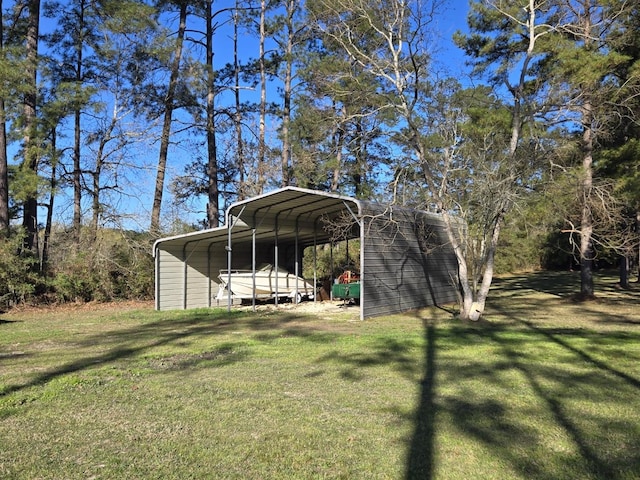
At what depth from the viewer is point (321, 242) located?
60.2ft

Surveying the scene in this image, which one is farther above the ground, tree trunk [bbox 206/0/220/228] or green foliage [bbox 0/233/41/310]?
tree trunk [bbox 206/0/220/228]

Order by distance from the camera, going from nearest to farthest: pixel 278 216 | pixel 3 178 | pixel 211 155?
pixel 278 216, pixel 3 178, pixel 211 155

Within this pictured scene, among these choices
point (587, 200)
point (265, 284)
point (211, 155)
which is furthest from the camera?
point (211, 155)

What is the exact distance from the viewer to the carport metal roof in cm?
1249

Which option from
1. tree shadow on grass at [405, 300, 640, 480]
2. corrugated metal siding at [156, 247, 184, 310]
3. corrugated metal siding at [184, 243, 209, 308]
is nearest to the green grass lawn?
tree shadow on grass at [405, 300, 640, 480]

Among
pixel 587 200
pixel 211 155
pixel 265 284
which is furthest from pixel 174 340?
pixel 211 155

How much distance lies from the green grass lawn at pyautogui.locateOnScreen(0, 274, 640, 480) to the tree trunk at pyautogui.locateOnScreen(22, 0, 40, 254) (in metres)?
9.59

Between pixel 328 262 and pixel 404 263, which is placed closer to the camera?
pixel 404 263

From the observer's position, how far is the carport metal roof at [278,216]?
1249cm

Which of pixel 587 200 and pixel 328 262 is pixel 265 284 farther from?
pixel 587 200

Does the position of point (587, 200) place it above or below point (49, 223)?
below

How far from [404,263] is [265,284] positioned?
5383 millimetres

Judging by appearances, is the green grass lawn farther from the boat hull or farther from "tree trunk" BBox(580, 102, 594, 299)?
the boat hull

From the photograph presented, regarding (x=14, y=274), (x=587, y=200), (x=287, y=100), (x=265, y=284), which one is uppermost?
(x=287, y=100)
